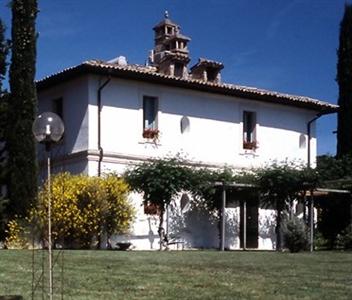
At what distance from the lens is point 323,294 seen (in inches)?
366

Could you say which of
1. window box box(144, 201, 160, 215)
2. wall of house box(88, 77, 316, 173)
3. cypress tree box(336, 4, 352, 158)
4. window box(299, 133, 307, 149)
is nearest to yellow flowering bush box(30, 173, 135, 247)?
window box box(144, 201, 160, 215)

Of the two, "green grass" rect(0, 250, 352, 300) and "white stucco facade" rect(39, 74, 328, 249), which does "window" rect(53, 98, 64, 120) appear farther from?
"green grass" rect(0, 250, 352, 300)

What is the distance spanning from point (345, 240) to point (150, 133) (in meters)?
7.93

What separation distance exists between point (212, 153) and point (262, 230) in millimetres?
4062

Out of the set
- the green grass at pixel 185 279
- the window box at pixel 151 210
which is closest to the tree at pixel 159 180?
the window box at pixel 151 210

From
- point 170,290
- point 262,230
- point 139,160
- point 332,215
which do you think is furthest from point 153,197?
point 170,290

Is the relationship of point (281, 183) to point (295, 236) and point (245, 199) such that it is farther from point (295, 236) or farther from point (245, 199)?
point (245, 199)

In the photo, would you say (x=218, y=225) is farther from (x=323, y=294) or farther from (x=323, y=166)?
(x=323, y=294)

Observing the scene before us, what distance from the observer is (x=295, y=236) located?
22672 millimetres

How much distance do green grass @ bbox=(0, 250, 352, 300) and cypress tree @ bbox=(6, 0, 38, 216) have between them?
24.0 ft

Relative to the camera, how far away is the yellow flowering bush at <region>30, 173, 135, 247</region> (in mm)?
20859

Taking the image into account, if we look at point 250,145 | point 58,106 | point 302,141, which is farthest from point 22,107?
point 302,141

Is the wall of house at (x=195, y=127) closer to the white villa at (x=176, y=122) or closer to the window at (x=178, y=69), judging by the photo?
the white villa at (x=176, y=122)

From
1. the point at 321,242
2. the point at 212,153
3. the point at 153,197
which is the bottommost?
the point at 321,242
